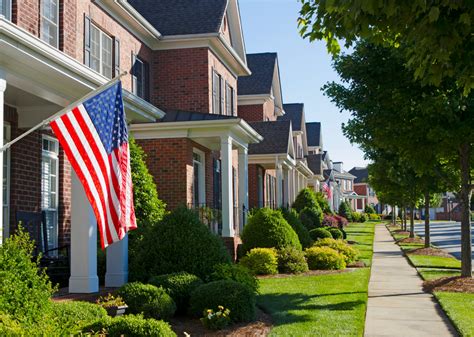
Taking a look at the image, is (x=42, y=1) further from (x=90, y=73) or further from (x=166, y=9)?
(x=166, y=9)

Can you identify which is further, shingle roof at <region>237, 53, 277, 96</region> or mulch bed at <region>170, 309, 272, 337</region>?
shingle roof at <region>237, 53, 277, 96</region>

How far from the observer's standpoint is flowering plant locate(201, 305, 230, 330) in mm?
8656

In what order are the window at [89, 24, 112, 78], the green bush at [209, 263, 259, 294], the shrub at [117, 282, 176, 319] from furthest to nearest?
1. the window at [89, 24, 112, 78]
2. the green bush at [209, 263, 259, 294]
3. the shrub at [117, 282, 176, 319]

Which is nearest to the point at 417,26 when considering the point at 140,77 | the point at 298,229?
the point at 140,77

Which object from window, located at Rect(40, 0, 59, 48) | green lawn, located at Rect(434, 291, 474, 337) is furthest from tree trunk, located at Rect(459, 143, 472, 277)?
window, located at Rect(40, 0, 59, 48)

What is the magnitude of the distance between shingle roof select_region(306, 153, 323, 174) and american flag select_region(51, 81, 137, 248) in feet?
128

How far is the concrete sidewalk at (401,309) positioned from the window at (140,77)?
8.64 metres

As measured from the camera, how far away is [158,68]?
2022cm

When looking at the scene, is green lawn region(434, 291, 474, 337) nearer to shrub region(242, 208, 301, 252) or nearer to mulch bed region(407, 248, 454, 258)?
shrub region(242, 208, 301, 252)

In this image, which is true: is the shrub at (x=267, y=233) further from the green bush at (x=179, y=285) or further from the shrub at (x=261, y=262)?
the green bush at (x=179, y=285)

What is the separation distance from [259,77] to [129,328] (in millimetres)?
25674

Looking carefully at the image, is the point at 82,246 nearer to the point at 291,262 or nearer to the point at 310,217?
the point at 291,262

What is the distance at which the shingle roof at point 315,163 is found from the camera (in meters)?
46.7

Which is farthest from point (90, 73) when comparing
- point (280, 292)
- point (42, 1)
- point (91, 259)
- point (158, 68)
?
point (158, 68)
